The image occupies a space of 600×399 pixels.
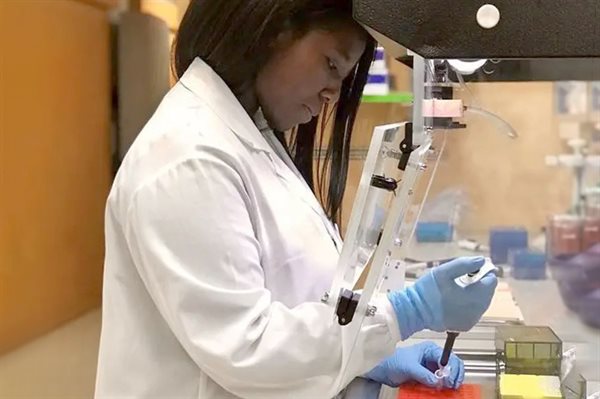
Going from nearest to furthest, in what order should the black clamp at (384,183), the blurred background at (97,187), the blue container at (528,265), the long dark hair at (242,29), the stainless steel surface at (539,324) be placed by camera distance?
the black clamp at (384,183), the long dark hair at (242,29), the stainless steel surface at (539,324), the blurred background at (97,187), the blue container at (528,265)

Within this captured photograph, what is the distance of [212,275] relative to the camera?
0.94m

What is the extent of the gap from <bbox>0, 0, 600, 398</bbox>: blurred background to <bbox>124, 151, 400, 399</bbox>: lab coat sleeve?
0.54 m

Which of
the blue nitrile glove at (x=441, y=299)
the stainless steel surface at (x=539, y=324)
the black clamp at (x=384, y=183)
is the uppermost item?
the black clamp at (x=384, y=183)

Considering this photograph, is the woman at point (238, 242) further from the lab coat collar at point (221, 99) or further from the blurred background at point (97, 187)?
the blurred background at point (97, 187)

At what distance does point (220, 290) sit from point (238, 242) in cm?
6

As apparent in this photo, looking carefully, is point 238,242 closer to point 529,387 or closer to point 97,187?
point 529,387

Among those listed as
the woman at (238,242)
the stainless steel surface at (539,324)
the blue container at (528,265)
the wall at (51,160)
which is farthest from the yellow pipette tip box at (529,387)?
the wall at (51,160)

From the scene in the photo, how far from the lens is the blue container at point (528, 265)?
237 centimetres

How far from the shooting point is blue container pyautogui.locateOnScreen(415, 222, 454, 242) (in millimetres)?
2716

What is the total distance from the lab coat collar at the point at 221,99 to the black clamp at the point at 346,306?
0.78ft

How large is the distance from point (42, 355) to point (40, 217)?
405mm

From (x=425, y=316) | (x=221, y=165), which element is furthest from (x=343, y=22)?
(x=425, y=316)

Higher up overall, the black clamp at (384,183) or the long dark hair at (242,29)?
the long dark hair at (242,29)

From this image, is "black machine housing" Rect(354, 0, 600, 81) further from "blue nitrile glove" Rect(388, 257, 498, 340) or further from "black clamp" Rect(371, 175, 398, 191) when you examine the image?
"blue nitrile glove" Rect(388, 257, 498, 340)
